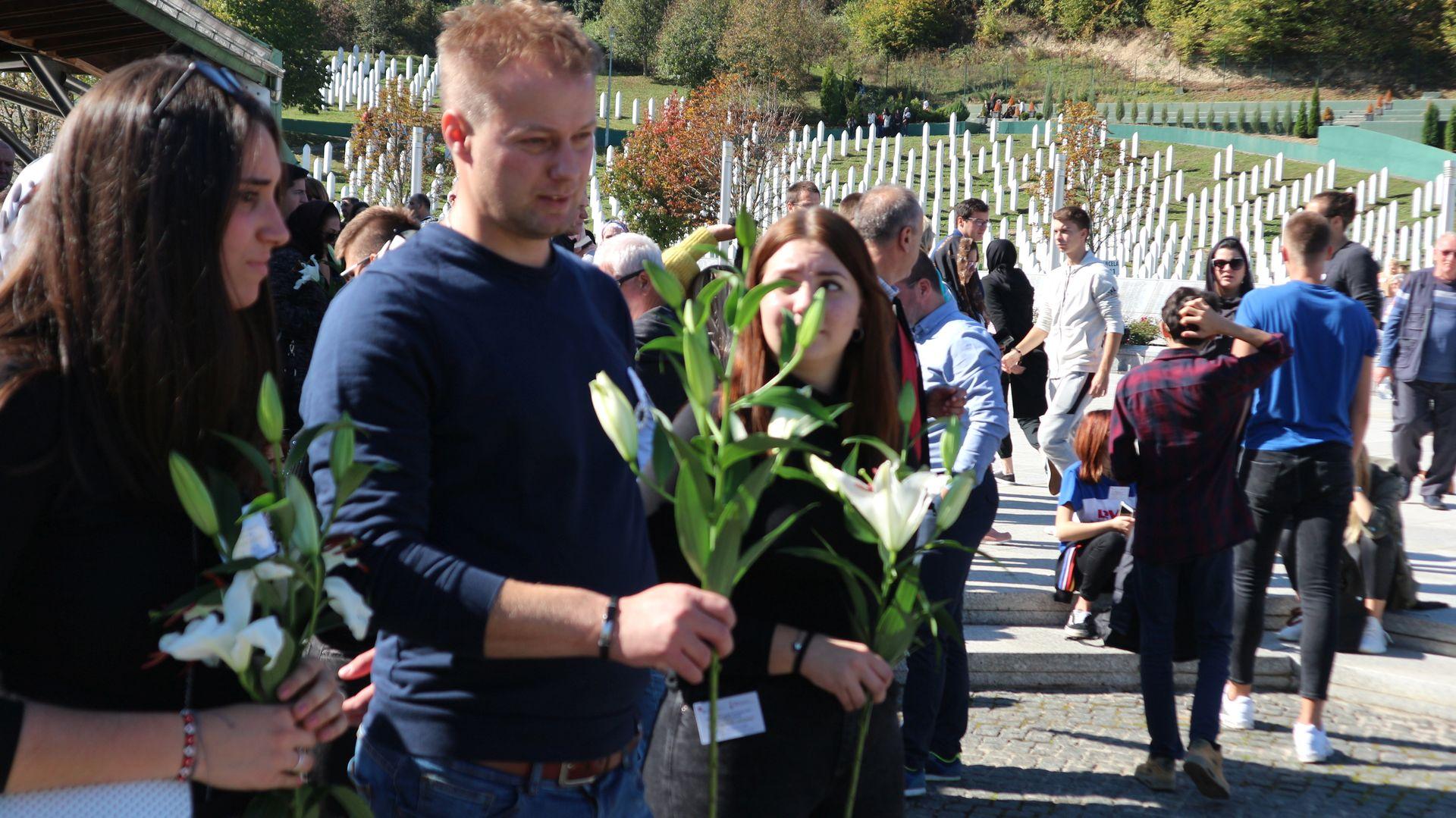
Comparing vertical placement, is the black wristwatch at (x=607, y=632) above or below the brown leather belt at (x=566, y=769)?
above

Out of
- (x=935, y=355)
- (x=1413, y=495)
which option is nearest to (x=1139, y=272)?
(x=1413, y=495)

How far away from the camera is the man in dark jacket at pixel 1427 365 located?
8.77 metres

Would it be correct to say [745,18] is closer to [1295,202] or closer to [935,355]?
[1295,202]

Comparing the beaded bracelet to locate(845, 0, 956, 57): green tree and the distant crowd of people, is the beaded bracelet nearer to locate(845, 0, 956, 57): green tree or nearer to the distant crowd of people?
the distant crowd of people

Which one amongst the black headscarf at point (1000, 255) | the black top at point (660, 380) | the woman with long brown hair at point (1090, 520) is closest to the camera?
the black top at point (660, 380)

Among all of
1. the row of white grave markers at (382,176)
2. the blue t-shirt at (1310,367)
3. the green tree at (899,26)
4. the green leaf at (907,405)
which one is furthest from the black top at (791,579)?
the green tree at (899,26)

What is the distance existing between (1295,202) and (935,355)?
29.1m

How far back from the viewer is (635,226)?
27672 mm

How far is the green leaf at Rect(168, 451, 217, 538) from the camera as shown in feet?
4.43

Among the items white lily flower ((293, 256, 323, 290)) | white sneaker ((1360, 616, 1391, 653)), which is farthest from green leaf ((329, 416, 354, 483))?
white sneaker ((1360, 616, 1391, 653))

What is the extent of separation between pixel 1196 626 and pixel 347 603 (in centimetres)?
378

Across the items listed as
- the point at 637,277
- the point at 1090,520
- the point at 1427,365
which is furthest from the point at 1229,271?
the point at 1427,365

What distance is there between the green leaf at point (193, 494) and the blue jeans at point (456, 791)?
612mm

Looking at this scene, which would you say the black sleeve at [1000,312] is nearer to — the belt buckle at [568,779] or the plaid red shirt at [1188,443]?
the plaid red shirt at [1188,443]
